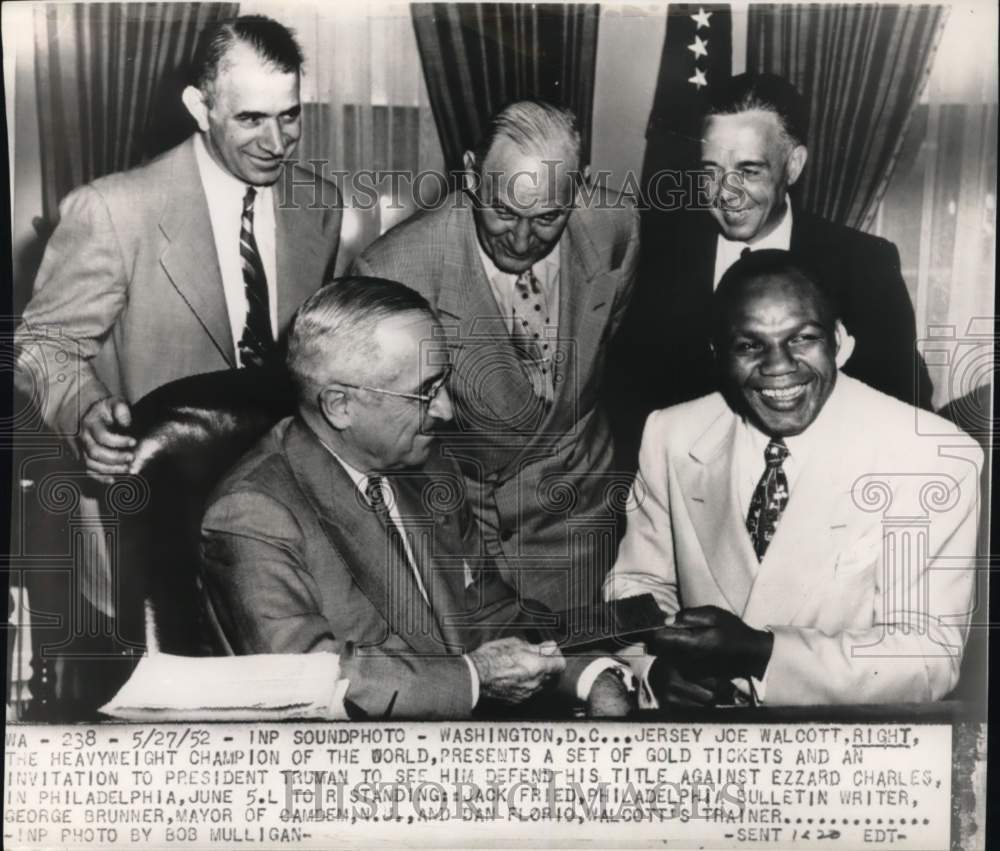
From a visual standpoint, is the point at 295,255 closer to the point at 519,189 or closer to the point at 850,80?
the point at 519,189

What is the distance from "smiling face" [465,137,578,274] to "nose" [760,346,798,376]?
36.9 inches

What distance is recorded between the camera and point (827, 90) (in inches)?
201

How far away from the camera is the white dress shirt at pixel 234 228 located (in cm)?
504

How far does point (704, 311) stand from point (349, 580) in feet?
5.55

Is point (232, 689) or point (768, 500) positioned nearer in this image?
point (232, 689)

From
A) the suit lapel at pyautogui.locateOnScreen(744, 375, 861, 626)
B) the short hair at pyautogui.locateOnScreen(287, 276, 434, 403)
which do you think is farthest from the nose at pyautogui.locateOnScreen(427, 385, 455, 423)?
the suit lapel at pyautogui.locateOnScreen(744, 375, 861, 626)

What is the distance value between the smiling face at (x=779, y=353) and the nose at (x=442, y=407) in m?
1.05

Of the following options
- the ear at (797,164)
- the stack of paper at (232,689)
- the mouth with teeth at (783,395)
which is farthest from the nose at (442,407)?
the ear at (797,164)

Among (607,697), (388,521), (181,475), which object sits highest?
(181,475)

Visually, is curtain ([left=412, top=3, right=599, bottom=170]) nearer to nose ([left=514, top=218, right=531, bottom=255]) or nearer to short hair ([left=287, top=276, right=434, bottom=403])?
nose ([left=514, top=218, right=531, bottom=255])

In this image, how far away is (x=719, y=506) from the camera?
5.11 meters

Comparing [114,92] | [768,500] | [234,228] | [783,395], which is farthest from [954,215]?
[114,92]

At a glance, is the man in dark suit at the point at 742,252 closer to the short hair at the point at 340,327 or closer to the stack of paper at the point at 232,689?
the short hair at the point at 340,327

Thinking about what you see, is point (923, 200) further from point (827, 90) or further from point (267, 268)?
point (267, 268)
